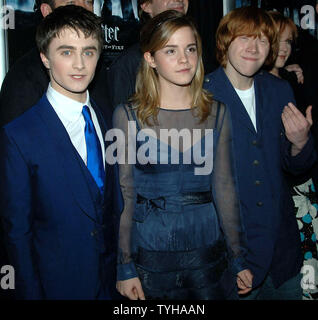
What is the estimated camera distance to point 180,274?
77.1 inches

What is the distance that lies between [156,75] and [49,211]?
2.72 feet

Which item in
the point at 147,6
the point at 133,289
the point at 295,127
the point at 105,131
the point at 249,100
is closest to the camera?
the point at 133,289

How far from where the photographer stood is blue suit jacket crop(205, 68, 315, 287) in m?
2.27

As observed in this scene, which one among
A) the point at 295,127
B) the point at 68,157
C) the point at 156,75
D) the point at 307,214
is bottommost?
the point at 307,214

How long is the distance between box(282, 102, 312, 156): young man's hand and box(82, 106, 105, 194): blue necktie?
1010 mm

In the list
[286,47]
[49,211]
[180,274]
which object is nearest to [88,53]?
[49,211]

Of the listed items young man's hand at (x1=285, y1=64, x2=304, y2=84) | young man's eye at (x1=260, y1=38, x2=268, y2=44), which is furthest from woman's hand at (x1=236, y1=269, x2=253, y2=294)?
young man's hand at (x1=285, y1=64, x2=304, y2=84)

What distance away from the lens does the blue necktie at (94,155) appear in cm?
196

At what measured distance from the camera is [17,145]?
70.7 inches

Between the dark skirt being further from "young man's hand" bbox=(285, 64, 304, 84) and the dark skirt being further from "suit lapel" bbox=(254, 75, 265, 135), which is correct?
"young man's hand" bbox=(285, 64, 304, 84)

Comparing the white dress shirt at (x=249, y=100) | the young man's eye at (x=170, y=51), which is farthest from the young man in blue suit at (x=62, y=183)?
the white dress shirt at (x=249, y=100)

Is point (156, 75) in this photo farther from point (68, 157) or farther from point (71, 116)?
point (68, 157)

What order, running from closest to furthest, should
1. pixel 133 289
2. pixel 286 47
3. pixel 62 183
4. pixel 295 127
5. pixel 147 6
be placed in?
pixel 62 183 < pixel 133 289 < pixel 295 127 < pixel 286 47 < pixel 147 6

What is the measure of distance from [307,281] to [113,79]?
1716 millimetres
